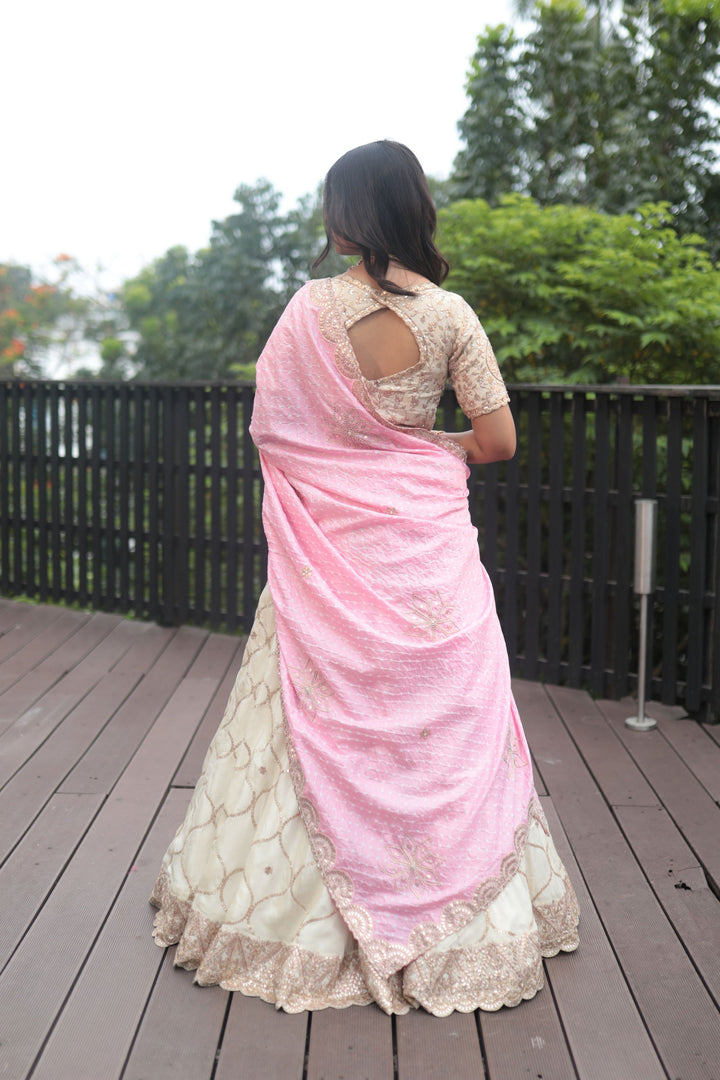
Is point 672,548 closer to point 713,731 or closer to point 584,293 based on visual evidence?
point 713,731

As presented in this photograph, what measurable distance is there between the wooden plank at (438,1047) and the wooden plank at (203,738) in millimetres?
1177

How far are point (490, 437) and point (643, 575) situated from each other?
1628 millimetres

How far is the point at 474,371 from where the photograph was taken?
6.37ft

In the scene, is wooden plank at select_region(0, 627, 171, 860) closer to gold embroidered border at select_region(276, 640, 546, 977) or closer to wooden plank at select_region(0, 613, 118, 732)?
wooden plank at select_region(0, 613, 118, 732)

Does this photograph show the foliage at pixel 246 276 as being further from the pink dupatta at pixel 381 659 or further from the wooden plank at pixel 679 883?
the pink dupatta at pixel 381 659

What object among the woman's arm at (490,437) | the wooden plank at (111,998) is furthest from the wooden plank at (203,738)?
the woman's arm at (490,437)

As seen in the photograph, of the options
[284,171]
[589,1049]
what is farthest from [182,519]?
[284,171]

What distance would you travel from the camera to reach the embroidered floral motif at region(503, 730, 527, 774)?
194 centimetres

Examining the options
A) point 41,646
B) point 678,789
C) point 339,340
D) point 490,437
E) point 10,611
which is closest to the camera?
point 339,340

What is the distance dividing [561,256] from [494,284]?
437mm

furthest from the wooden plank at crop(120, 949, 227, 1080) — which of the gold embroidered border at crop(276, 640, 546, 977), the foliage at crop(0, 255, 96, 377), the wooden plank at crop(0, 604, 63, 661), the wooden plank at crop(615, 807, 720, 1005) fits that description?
the foliage at crop(0, 255, 96, 377)

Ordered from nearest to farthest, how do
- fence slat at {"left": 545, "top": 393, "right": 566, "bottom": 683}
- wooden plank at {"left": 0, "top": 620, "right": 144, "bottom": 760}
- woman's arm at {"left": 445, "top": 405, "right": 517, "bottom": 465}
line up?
1. woman's arm at {"left": 445, "top": 405, "right": 517, "bottom": 465}
2. wooden plank at {"left": 0, "top": 620, "right": 144, "bottom": 760}
3. fence slat at {"left": 545, "top": 393, "right": 566, "bottom": 683}

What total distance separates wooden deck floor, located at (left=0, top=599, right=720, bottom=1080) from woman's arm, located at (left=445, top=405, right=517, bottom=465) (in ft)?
3.38

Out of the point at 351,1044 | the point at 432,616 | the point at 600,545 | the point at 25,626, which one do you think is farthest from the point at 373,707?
the point at 25,626
